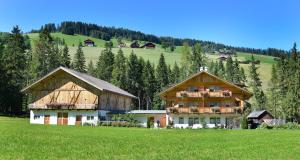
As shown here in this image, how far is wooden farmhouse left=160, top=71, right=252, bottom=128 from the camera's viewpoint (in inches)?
2472

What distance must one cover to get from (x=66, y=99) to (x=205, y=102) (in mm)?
20711

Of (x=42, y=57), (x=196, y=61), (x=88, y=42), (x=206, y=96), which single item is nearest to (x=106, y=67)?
(x=42, y=57)

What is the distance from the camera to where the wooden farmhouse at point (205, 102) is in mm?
62781

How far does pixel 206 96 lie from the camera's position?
6353 cm

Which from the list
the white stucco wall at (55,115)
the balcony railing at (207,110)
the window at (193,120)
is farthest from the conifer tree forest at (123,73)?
the window at (193,120)

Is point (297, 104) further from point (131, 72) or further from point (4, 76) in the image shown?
point (4, 76)

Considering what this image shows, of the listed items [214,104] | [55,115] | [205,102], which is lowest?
[55,115]

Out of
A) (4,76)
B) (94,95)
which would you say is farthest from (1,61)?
(94,95)

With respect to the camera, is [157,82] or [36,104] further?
[157,82]

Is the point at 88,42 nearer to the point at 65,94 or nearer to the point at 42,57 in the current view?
the point at 42,57

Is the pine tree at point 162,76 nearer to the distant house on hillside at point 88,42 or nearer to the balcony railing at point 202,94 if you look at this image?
the balcony railing at point 202,94

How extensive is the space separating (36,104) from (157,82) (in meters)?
42.1

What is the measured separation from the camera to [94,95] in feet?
209

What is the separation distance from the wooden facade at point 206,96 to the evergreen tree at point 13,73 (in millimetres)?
26844
